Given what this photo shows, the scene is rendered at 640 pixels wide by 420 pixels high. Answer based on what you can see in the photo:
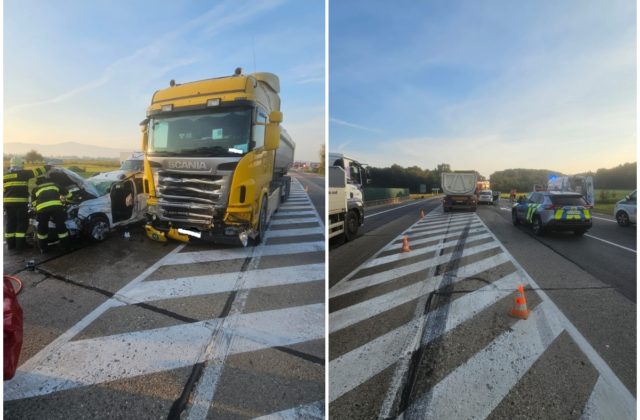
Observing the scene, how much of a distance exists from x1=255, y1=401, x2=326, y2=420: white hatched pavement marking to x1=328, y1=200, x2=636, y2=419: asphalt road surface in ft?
0.23

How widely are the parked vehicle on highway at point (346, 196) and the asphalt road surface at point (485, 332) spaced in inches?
16.0

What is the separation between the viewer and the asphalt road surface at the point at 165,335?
5.10 feet

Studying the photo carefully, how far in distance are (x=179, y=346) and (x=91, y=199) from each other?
173cm

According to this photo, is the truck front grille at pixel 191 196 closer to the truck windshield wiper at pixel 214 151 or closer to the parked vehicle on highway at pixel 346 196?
the truck windshield wiper at pixel 214 151

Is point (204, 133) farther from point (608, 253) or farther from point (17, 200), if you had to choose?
point (608, 253)

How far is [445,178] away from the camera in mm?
9289

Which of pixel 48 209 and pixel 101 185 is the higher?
pixel 101 185

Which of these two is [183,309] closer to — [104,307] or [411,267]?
[104,307]

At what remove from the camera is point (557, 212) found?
4.53m

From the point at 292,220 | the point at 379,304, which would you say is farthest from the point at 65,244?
the point at 292,220

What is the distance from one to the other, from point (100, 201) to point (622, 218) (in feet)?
16.3

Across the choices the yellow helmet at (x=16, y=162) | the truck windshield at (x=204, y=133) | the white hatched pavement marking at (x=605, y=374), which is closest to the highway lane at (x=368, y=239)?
the truck windshield at (x=204, y=133)

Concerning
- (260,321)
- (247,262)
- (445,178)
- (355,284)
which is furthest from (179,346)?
(445,178)

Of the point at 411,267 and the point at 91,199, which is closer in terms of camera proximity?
the point at 91,199
